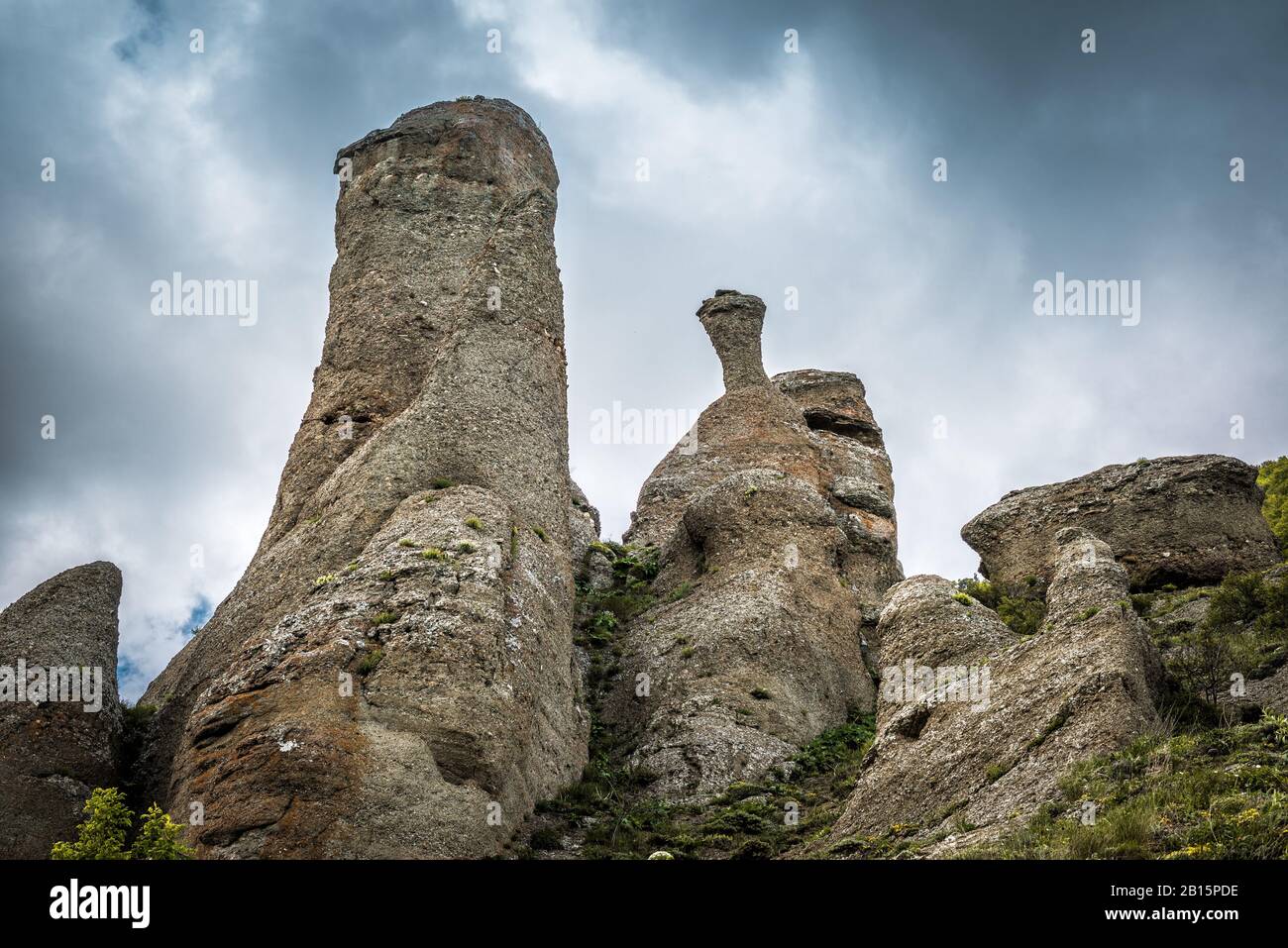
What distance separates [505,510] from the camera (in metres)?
23.8

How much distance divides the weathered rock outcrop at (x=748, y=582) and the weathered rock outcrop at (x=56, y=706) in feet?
30.3

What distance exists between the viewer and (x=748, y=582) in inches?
1123

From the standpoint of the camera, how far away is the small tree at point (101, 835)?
13.6 metres

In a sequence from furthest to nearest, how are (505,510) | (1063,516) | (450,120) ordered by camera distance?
(450,120) → (1063,516) → (505,510)

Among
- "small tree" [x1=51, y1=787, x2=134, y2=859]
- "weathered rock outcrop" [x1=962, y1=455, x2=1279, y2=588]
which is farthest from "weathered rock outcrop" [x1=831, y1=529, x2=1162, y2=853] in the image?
"small tree" [x1=51, y1=787, x2=134, y2=859]

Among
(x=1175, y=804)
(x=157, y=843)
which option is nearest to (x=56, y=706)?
(x=157, y=843)

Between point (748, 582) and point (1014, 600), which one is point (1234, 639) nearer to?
point (1014, 600)

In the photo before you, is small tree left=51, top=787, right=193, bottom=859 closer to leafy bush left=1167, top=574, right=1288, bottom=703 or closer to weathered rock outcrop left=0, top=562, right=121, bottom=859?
weathered rock outcrop left=0, top=562, right=121, bottom=859

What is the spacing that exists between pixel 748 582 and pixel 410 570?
10109 millimetres

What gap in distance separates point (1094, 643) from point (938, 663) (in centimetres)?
484

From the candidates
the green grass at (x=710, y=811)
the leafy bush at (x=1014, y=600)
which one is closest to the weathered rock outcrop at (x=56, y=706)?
the green grass at (x=710, y=811)

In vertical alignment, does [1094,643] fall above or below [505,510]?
below

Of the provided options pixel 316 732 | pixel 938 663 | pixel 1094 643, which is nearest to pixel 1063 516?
pixel 938 663
